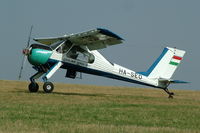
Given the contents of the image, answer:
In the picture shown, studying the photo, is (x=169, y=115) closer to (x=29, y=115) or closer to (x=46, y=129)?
(x=29, y=115)

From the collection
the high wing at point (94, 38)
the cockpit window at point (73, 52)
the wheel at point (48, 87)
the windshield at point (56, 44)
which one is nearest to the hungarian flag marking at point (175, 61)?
the high wing at point (94, 38)

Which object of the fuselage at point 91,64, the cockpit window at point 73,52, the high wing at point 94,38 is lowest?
the fuselage at point 91,64

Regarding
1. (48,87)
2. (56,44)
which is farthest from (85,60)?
(48,87)

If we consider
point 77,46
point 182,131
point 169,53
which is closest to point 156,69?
point 169,53

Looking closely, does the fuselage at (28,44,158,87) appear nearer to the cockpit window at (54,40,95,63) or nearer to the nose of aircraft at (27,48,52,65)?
the nose of aircraft at (27,48,52,65)

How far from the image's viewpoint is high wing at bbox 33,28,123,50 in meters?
20.6

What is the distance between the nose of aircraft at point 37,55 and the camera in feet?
68.8

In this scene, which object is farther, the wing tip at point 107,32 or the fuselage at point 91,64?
the fuselage at point 91,64

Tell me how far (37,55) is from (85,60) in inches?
A: 124

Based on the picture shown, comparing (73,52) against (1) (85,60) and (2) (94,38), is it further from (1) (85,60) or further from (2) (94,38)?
(2) (94,38)

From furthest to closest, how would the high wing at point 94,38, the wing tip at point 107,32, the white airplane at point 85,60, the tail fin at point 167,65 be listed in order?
the tail fin at point 167,65 → the white airplane at point 85,60 → the high wing at point 94,38 → the wing tip at point 107,32

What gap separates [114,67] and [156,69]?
3.75m

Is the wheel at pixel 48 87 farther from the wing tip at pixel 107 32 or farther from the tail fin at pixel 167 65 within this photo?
the tail fin at pixel 167 65

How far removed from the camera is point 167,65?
85.7 ft
